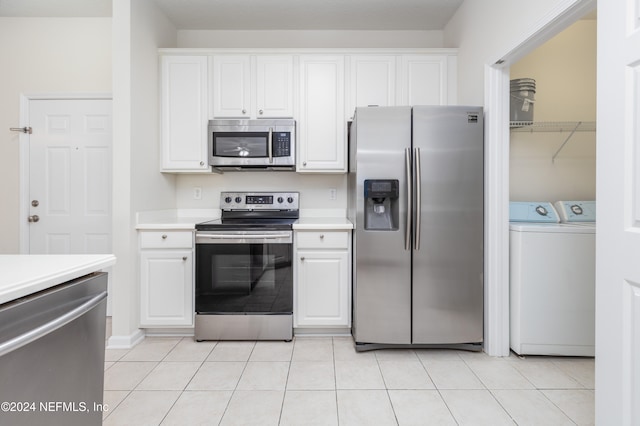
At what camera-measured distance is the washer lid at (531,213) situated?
246cm

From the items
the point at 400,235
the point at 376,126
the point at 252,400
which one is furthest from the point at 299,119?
the point at 252,400

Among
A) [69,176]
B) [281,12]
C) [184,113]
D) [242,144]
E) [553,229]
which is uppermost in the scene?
[281,12]

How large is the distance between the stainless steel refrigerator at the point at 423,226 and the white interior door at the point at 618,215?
0.99 meters

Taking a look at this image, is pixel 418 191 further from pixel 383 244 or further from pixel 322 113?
pixel 322 113

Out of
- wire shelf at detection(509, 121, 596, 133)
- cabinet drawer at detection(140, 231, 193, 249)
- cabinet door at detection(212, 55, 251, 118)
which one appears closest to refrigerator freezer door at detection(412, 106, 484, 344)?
wire shelf at detection(509, 121, 596, 133)

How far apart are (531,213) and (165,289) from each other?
2.83 metres

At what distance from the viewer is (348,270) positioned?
8.61ft

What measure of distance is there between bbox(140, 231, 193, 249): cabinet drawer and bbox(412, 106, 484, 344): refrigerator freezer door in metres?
1.73

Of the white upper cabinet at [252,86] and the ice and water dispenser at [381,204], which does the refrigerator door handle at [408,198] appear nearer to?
the ice and water dispenser at [381,204]

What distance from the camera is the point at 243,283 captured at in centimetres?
257

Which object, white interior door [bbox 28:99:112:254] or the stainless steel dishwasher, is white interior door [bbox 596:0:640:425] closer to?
the stainless steel dishwasher

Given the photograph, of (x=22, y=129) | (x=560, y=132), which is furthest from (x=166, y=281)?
→ (x=560, y=132)

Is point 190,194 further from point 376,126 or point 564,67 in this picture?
point 564,67

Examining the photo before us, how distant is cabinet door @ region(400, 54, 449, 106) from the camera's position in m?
2.89
